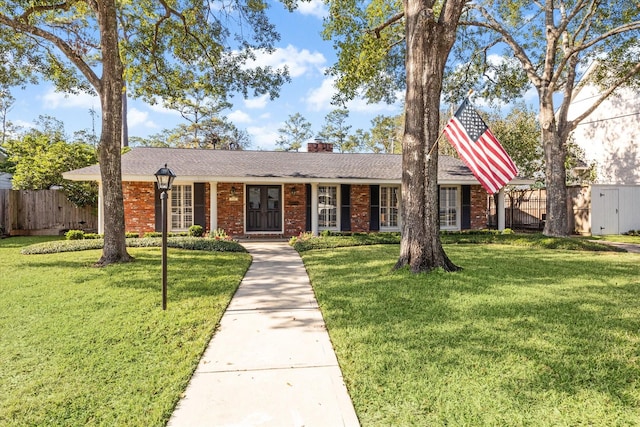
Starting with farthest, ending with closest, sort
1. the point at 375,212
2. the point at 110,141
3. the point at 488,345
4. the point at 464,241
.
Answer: the point at 375,212 → the point at 464,241 → the point at 110,141 → the point at 488,345

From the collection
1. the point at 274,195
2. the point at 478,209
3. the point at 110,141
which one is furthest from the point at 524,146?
the point at 110,141

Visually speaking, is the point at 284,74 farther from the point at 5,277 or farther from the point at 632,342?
the point at 632,342

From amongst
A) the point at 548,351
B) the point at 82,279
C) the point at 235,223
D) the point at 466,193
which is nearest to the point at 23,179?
the point at 235,223

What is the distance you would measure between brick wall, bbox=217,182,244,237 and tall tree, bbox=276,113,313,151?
1057 inches

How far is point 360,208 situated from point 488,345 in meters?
11.2

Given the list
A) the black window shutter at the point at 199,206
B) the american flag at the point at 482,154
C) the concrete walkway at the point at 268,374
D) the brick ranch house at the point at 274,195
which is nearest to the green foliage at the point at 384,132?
the brick ranch house at the point at 274,195

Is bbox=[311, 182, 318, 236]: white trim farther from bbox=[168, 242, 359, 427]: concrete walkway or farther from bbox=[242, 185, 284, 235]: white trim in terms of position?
bbox=[168, 242, 359, 427]: concrete walkway

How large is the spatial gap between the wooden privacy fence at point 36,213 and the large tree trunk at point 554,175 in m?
18.1

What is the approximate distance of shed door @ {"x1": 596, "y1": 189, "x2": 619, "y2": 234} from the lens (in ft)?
51.0

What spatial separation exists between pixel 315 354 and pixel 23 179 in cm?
1747

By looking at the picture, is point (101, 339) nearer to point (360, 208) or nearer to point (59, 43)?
point (59, 43)

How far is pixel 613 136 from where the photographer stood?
760 inches

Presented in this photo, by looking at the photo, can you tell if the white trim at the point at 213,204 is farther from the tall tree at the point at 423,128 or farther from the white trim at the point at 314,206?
the tall tree at the point at 423,128

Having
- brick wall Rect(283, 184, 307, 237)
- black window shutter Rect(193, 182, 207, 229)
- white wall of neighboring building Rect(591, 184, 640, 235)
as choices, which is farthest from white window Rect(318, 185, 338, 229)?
white wall of neighboring building Rect(591, 184, 640, 235)
